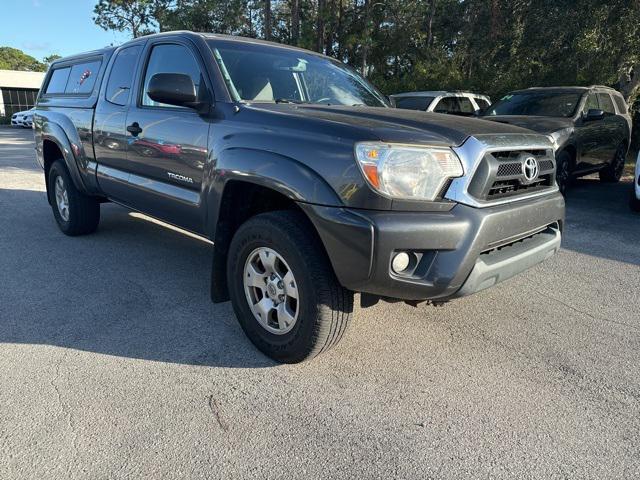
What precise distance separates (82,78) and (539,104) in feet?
24.6

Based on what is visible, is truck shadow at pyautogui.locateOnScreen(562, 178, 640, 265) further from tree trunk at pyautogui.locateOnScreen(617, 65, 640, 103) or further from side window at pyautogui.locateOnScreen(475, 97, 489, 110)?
tree trunk at pyautogui.locateOnScreen(617, 65, 640, 103)

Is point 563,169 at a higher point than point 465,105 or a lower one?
lower

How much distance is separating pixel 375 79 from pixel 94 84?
17.7 metres

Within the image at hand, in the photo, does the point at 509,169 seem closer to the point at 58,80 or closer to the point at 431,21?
the point at 58,80

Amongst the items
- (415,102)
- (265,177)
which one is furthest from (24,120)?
(265,177)

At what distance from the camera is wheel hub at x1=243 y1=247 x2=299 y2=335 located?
2.79 m

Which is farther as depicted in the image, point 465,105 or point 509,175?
point 465,105

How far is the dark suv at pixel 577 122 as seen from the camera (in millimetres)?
7750

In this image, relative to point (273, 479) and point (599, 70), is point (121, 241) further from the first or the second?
point (599, 70)

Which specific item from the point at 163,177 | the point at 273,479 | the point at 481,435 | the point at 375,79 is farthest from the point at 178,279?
the point at 375,79

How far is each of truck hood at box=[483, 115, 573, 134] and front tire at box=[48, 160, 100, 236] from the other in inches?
230

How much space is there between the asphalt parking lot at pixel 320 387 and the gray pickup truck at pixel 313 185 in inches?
16.1

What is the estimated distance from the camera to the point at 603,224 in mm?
6574

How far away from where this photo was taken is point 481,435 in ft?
7.59
